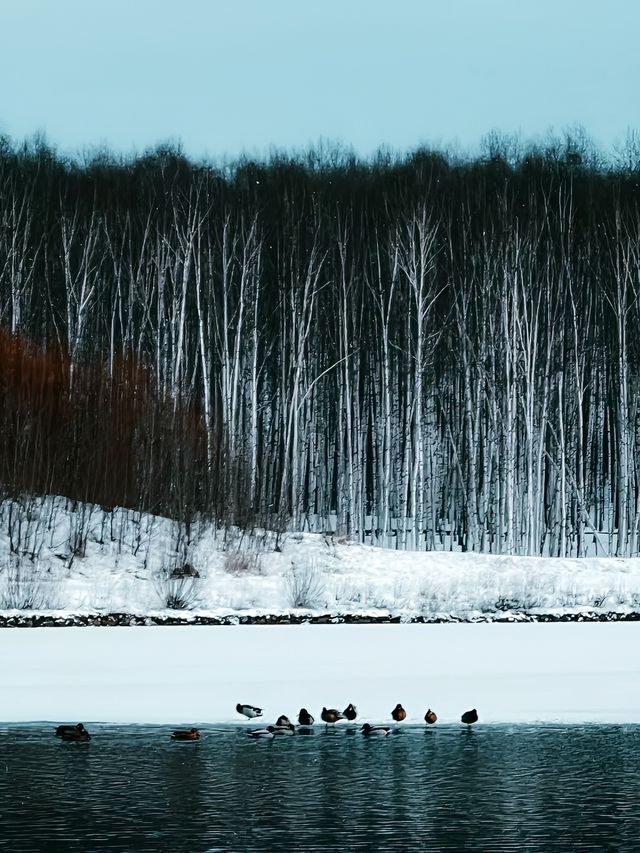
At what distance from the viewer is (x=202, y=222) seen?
3381 cm

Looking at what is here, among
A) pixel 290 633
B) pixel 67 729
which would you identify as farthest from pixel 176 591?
pixel 67 729

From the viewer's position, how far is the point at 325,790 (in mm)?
8164

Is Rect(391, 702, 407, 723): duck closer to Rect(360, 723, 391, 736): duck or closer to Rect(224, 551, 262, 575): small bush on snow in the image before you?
Rect(360, 723, 391, 736): duck

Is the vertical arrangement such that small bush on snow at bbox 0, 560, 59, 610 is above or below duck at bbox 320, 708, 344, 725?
above

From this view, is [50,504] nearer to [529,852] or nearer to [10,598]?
[10,598]

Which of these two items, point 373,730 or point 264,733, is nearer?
point 264,733

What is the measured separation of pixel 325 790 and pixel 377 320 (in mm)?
28039

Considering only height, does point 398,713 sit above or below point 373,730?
above

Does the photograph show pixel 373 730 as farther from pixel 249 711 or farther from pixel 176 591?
pixel 176 591

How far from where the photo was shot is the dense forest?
30.7m

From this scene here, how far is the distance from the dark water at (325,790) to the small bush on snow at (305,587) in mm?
10719

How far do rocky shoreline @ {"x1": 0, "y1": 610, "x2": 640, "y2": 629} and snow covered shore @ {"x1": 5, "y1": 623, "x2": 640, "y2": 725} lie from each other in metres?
1.02

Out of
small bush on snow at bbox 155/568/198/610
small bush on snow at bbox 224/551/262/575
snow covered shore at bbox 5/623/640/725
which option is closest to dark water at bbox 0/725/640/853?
snow covered shore at bbox 5/623/640/725

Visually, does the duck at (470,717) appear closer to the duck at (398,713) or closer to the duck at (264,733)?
the duck at (398,713)
